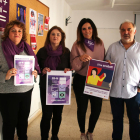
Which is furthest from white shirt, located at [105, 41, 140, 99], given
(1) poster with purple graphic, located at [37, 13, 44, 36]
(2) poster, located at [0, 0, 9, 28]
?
(1) poster with purple graphic, located at [37, 13, 44, 36]

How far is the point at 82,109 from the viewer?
1.79 m

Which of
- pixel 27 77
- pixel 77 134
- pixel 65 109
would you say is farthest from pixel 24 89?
pixel 65 109

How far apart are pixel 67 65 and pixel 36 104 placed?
1.33 metres

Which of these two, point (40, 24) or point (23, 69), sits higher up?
point (40, 24)

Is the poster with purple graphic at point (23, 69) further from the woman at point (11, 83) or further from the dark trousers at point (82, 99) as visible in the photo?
the dark trousers at point (82, 99)

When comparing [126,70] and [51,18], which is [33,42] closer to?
[51,18]

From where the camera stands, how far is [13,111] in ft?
4.84

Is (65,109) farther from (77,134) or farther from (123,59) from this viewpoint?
(123,59)

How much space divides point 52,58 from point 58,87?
33 centimetres

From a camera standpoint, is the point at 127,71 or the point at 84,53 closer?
the point at 127,71

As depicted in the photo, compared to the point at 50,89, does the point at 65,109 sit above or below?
below

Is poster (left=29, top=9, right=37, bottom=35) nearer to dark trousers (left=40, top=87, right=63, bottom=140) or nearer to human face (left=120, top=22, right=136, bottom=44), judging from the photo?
dark trousers (left=40, top=87, right=63, bottom=140)

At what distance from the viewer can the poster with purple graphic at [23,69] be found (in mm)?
1385

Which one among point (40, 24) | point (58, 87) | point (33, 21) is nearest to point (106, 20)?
point (40, 24)
